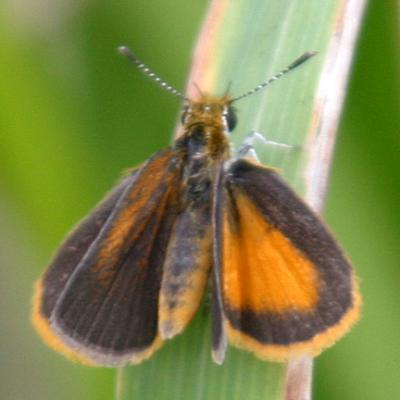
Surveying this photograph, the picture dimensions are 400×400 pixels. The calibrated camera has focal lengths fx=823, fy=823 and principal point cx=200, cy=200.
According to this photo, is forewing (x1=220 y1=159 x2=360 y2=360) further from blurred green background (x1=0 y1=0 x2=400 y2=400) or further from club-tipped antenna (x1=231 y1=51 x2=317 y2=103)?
blurred green background (x1=0 y1=0 x2=400 y2=400)

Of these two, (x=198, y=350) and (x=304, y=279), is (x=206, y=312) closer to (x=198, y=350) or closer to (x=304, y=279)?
(x=198, y=350)

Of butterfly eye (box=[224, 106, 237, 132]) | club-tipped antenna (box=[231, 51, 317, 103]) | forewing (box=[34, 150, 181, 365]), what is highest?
club-tipped antenna (box=[231, 51, 317, 103])

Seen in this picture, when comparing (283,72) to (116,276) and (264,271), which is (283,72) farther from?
(116,276)

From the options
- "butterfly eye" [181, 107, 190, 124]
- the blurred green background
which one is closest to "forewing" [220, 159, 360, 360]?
"butterfly eye" [181, 107, 190, 124]

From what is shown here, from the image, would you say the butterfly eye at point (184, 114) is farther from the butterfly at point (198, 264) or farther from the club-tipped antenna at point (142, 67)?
the club-tipped antenna at point (142, 67)

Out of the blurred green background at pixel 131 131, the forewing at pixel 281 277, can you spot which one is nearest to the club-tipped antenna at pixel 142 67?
the blurred green background at pixel 131 131

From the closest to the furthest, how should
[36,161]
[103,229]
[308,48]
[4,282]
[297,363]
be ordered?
[297,363] → [103,229] → [308,48] → [36,161] → [4,282]

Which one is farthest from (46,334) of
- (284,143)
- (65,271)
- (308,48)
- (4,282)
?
(4,282)

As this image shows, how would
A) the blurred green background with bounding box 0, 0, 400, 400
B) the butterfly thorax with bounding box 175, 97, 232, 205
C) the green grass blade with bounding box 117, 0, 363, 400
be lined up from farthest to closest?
the blurred green background with bounding box 0, 0, 400, 400, the butterfly thorax with bounding box 175, 97, 232, 205, the green grass blade with bounding box 117, 0, 363, 400
